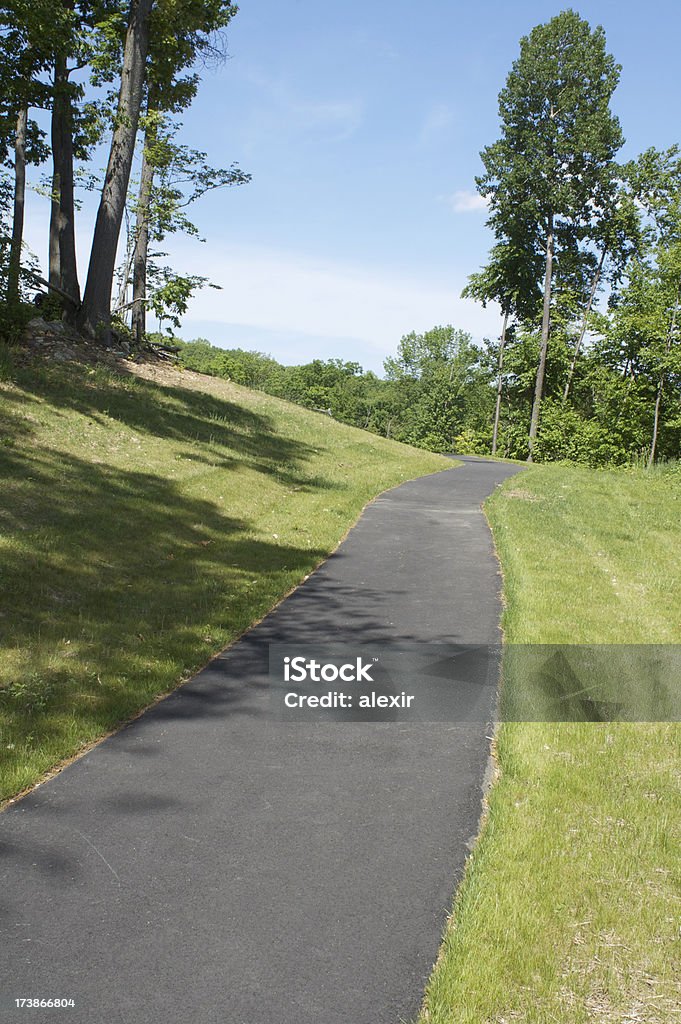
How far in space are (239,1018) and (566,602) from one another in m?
6.50

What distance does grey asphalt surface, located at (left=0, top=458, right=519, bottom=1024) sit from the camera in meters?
2.87

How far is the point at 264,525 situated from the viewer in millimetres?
12289

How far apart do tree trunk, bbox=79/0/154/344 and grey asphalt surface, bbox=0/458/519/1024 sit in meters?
16.7

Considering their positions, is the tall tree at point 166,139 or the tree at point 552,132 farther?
the tree at point 552,132

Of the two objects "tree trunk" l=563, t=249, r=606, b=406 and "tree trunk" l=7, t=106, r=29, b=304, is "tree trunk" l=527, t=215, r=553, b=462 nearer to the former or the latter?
"tree trunk" l=563, t=249, r=606, b=406

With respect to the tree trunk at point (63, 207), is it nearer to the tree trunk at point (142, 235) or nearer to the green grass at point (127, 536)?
the tree trunk at point (142, 235)

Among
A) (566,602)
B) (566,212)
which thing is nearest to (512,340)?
(566,212)

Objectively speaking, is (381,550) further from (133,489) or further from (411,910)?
(411,910)

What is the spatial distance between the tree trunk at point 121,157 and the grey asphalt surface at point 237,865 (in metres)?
16.7

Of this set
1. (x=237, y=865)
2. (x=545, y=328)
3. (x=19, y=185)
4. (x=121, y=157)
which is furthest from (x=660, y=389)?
(x=237, y=865)

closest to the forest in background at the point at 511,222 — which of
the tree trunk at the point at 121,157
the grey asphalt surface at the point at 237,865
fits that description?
the tree trunk at the point at 121,157

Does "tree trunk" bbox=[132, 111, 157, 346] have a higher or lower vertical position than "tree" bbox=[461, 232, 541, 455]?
→ lower

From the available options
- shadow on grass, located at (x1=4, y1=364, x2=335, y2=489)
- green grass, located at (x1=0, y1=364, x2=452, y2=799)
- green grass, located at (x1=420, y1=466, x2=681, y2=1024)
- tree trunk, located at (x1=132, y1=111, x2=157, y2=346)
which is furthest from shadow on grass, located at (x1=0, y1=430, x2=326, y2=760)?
tree trunk, located at (x1=132, y1=111, x2=157, y2=346)

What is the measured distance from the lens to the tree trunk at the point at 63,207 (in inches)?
794
